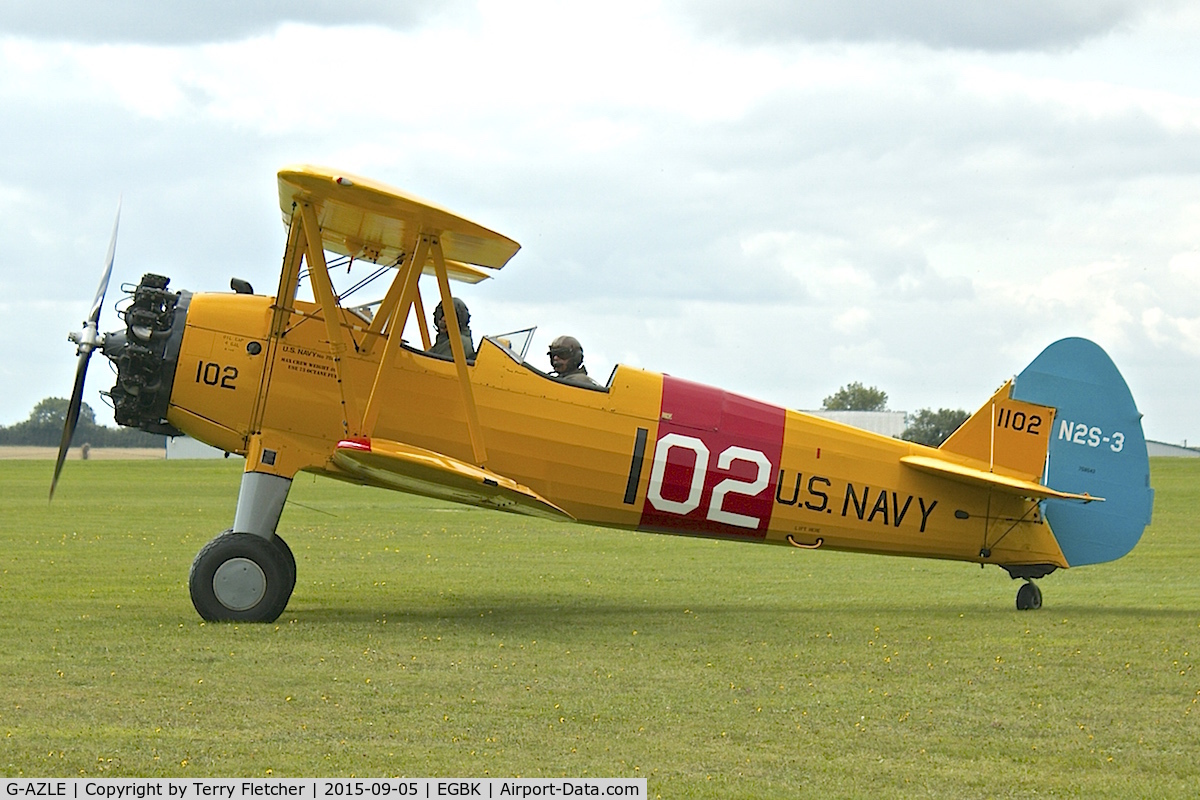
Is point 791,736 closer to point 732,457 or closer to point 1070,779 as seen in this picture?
point 1070,779

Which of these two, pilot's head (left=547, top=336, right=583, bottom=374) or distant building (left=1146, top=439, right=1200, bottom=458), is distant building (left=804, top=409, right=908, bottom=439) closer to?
distant building (left=1146, top=439, right=1200, bottom=458)

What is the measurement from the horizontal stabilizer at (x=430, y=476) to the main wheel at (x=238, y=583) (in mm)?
922

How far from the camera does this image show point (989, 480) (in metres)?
11.2

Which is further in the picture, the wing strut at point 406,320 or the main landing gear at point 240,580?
the wing strut at point 406,320

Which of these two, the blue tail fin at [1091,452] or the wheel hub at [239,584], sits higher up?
the blue tail fin at [1091,452]

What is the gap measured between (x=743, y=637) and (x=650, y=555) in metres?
7.73

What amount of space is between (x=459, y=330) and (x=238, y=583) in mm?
2559

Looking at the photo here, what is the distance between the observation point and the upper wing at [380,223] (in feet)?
29.7

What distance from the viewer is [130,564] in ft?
46.9

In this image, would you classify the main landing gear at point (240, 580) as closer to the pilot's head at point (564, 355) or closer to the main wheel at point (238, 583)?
the main wheel at point (238, 583)

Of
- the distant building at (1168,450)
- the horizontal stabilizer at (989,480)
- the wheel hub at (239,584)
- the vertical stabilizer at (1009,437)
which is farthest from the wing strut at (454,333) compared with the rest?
the distant building at (1168,450)

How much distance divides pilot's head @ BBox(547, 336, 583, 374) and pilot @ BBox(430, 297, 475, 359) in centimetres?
71

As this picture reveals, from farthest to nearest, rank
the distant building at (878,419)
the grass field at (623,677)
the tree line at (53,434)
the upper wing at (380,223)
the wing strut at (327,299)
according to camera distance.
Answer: the tree line at (53,434)
the distant building at (878,419)
the wing strut at (327,299)
the upper wing at (380,223)
the grass field at (623,677)

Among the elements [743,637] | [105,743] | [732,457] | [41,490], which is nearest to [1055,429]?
[732,457]
